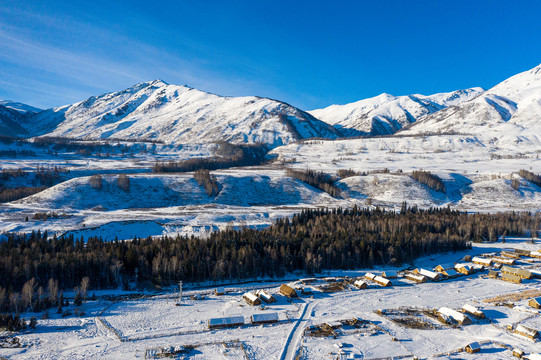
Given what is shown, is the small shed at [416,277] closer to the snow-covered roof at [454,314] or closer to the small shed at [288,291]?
the snow-covered roof at [454,314]

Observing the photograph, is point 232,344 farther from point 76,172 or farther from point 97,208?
point 76,172

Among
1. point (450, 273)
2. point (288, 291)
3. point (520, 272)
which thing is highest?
point (288, 291)

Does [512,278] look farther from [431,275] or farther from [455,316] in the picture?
[455,316]

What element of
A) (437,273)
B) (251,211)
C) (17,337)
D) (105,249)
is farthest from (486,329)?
(251,211)

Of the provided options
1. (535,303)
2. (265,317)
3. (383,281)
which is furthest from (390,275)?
(265,317)

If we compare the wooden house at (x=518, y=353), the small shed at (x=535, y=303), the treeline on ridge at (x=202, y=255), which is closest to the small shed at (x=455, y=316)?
the wooden house at (x=518, y=353)

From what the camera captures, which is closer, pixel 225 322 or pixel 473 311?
pixel 225 322
